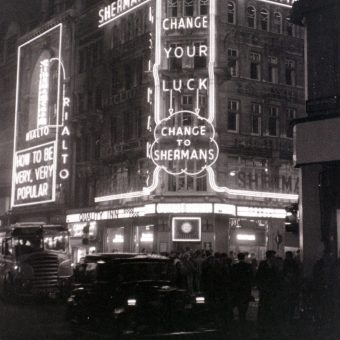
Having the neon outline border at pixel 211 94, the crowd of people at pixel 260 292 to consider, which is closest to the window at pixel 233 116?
the neon outline border at pixel 211 94

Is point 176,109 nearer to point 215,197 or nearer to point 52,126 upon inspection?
point 215,197

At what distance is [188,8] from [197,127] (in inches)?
317

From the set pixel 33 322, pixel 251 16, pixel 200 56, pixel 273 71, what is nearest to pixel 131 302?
pixel 33 322

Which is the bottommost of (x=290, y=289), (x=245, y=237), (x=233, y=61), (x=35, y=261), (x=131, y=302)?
(x=131, y=302)

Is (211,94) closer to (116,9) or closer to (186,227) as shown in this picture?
(186,227)

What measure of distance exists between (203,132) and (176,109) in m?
2.47

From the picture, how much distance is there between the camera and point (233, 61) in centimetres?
3853

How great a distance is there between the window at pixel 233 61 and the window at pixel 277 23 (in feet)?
12.0

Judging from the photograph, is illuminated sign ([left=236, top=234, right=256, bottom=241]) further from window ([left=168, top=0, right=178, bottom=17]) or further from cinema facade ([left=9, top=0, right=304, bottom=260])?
window ([left=168, top=0, right=178, bottom=17])

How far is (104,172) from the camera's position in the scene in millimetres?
44094

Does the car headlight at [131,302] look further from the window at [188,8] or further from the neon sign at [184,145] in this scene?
the window at [188,8]

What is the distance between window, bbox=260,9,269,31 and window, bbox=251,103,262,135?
5199 millimetres

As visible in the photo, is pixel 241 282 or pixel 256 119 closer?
pixel 241 282

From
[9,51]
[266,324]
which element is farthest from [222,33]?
[9,51]
